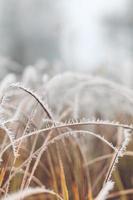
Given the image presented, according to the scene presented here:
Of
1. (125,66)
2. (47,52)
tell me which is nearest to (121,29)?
(47,52)

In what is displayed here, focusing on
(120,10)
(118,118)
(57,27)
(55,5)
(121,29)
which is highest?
(55,5)

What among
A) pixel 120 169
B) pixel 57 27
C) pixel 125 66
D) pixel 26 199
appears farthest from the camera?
pixel 125 66

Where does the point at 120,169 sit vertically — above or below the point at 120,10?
below

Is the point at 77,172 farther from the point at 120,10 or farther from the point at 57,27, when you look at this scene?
the point at 120,10

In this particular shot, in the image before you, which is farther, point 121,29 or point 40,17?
point 40,17

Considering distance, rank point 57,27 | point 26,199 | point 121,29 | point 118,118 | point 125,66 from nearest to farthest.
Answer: point 26,199 → point 118,118 → point 57,27 → point 125,66 → point 121,29

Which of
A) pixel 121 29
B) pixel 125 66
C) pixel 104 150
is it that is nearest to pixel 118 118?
pixel 104 150

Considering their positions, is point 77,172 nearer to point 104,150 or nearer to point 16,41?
point 104,150

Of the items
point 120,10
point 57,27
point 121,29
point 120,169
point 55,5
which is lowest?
point 120,169

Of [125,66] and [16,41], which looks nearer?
[125,66]
